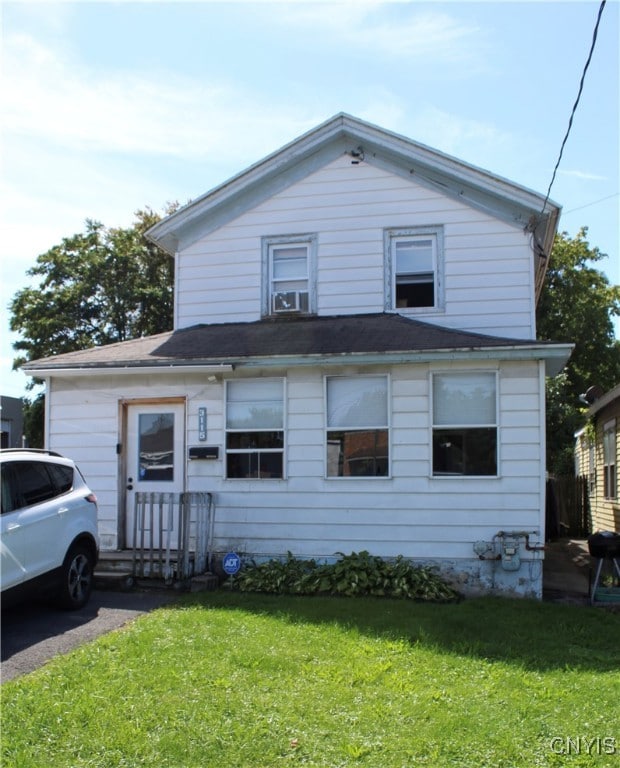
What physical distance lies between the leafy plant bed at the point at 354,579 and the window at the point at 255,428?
4.48 feet

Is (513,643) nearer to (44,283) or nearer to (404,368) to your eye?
(404,368)

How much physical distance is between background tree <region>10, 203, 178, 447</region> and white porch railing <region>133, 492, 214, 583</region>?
1786 centimetres

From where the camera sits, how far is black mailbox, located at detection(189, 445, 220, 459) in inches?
382

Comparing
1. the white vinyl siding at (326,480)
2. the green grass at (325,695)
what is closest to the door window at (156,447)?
the white vinyl siding at (326,480)

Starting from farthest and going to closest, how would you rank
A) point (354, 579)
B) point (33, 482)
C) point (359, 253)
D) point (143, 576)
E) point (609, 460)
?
point (609, 460) < point (359, 253) < point (143, 576) < point (354, 579) < point (33, 482)

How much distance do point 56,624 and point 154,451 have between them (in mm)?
3503

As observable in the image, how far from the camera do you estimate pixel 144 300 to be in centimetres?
2655

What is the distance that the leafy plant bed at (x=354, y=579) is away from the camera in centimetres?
833

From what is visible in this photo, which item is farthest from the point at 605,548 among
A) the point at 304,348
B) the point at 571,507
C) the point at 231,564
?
the point at 571,507

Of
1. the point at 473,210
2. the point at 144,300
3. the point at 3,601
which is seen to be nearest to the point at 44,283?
the point at 144,300

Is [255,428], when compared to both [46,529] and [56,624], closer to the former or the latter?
[46,529]

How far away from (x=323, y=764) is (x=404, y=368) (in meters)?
5.92

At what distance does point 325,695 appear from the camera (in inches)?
197

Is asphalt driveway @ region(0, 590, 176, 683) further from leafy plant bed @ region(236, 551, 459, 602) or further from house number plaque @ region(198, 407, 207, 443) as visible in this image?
house number plaque @ region(198, 407, 207, 443)
